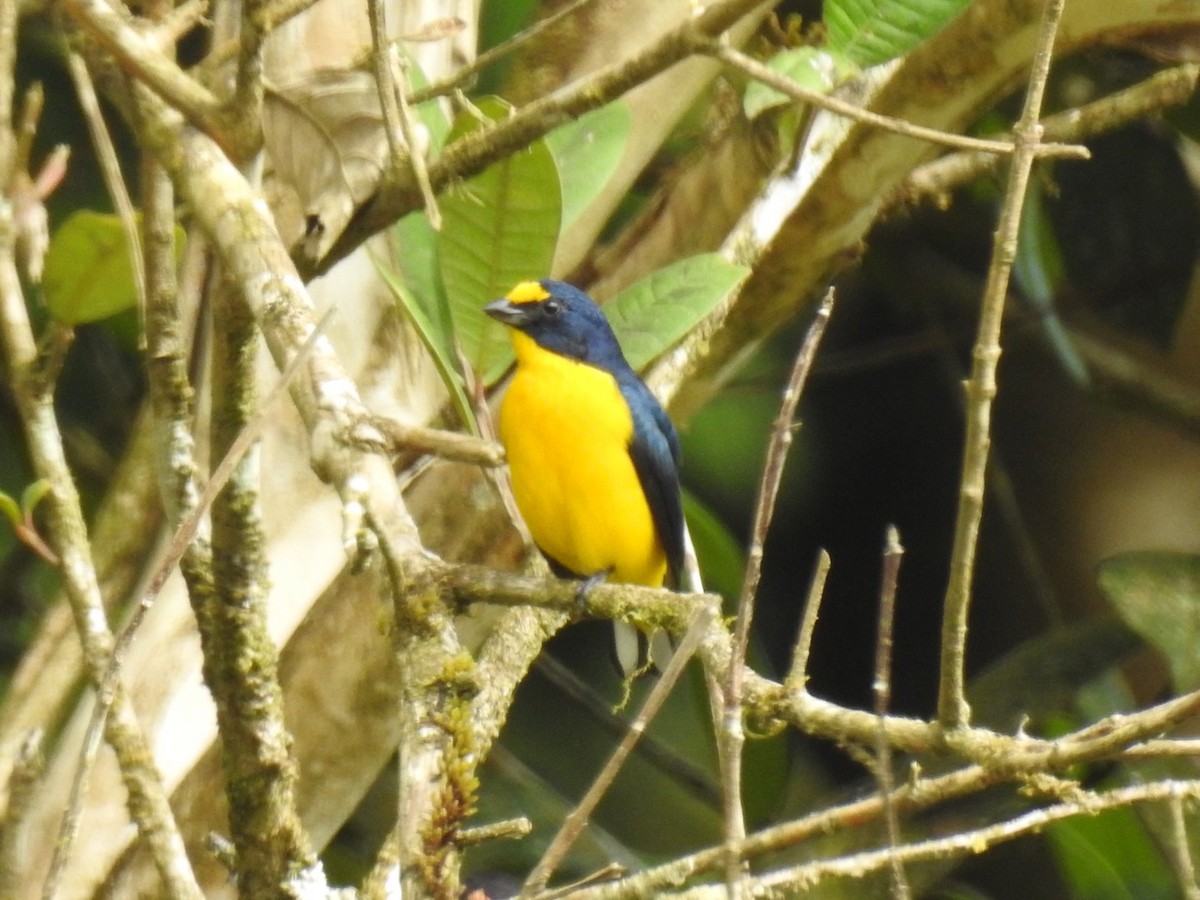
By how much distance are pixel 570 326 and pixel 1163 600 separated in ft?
4.65

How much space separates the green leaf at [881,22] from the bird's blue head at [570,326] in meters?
0.85

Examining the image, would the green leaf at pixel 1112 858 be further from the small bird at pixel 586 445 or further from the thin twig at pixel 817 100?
the thin twig at pixel 817 100

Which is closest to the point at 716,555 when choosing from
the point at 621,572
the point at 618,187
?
the point at 621,572

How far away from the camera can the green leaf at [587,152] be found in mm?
2889

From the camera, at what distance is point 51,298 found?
263 centimetres

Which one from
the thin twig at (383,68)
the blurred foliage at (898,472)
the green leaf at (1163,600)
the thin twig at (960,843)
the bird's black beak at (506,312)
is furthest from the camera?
the blurred foliage at (898,472)

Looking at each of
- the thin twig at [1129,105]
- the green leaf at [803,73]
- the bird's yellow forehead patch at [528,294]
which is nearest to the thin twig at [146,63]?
the green leaf at [803,73]

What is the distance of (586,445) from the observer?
3223 millimetres

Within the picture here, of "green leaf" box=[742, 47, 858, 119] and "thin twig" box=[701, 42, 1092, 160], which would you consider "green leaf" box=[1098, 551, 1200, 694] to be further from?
"thin twig" box=[701, 42, 1092, 160]

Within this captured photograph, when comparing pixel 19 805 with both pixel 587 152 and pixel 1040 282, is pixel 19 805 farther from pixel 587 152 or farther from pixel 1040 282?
pixel 1040 282

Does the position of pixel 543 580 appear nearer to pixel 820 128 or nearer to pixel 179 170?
pixel 179 170

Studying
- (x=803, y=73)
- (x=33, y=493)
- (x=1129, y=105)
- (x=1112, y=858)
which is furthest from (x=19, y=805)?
(x=1112, y=858)

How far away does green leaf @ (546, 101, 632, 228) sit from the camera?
2.89 m

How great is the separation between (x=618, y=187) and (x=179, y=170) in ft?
5.08
